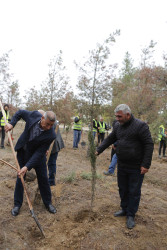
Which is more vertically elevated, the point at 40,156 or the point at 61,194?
the point at 40,156

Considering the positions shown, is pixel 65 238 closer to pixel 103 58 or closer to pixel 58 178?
pixel 58 178

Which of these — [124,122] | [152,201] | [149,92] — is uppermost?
[149,92]

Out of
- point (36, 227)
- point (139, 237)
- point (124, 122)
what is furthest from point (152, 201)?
point (36, 227)

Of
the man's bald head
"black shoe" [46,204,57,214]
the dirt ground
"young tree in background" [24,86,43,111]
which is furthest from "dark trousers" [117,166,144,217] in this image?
"young tree in background" [24,86,43,111]

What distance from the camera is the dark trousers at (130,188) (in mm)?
3219

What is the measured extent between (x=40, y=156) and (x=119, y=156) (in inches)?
51.4

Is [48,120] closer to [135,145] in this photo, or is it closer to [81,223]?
[135,145]

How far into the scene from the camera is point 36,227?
3127 mm

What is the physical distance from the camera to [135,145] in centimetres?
313

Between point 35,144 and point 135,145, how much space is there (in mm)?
1620

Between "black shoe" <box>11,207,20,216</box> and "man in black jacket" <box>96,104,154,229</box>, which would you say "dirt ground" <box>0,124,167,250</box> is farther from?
"man in black jacket" <box>96,104,154,229</box>

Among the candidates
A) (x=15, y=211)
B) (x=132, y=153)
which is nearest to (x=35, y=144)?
(x=15, y=211)

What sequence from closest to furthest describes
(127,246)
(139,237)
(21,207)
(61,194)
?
(127,246) < (139,237) < (21,207) < (61,194)

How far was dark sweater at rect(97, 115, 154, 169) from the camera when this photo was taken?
3.07m
